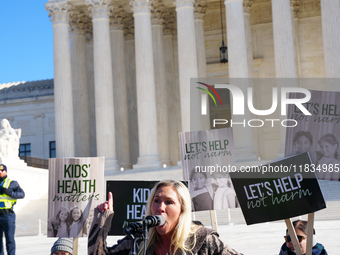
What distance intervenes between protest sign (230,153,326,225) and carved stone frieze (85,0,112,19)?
43.6 m

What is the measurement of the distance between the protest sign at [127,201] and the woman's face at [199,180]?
145 inches

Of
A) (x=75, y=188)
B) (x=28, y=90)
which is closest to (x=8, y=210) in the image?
(x=75, y=188)

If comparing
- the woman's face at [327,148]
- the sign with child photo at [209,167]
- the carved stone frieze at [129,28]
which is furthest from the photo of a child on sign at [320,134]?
the carved stone frieze at [129,28]

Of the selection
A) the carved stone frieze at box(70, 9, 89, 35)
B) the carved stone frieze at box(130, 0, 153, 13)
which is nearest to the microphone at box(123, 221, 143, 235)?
the carved stone frieze at box(130, 0, 153, 13)

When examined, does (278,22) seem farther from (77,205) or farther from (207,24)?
(77,205)

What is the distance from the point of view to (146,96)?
4894cm

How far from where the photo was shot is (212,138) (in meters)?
16.9

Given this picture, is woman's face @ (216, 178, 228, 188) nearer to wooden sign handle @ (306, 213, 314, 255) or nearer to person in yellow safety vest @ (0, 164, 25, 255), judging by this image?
person in yellow safety vest @ (0, 164, 25, 255)

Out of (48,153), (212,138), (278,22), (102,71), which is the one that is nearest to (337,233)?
(212,138)

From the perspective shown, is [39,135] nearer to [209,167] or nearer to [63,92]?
[63,92]

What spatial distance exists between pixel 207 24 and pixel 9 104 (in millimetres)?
32322

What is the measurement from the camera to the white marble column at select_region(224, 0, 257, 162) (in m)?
46.4

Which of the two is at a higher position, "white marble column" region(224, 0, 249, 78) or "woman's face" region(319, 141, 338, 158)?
"white marble column" region(224, 0, 249, 78)

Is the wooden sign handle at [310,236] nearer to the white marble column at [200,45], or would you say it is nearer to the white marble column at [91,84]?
the white marble column at [200,45]
